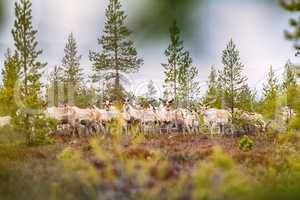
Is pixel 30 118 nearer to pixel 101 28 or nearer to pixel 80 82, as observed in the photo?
pixel 101 28

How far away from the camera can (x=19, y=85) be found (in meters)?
21.1

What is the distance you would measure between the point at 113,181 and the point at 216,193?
2.88 feet

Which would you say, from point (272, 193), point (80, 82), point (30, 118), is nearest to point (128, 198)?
point (272, 193)

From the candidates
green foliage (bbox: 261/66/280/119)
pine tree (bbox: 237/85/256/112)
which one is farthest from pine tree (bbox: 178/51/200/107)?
green foliage (bbox: 261/66/280/119)

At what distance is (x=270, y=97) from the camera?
3350 centimetres

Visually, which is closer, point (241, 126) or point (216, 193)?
point (216, 193)

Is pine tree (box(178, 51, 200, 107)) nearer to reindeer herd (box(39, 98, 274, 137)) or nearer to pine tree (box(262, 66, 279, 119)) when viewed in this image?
reindeer herd (box(39, 98, 274, 137))

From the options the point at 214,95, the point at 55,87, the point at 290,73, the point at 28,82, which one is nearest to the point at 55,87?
the point at 55,87

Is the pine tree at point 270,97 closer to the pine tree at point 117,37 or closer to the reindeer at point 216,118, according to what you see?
the reindeer at point 216,118

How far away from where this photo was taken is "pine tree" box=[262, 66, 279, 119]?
80.5 feet

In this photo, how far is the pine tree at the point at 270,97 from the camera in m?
24.5

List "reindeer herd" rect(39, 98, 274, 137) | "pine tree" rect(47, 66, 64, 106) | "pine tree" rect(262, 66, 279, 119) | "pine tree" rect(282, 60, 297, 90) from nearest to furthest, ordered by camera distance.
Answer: "pine tree" rect(282, 60, 297, 90), "pine tree" rect(262, 66, 279, 119), "reindeer herd" rect(39, 98, 274, 137), "pine tree" rect(47, 66, 64, 106)

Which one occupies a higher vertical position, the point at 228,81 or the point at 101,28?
the point at 228,81

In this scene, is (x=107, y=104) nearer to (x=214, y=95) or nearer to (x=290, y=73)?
(x=214, y=95)
